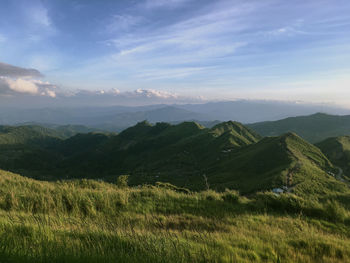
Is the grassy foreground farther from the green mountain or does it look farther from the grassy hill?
the grassy hill

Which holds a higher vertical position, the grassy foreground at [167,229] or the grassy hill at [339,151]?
the grassy foreground at [167,229]

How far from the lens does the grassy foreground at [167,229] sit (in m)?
3.29

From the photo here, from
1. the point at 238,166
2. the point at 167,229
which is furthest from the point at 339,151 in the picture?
the point at 167,229

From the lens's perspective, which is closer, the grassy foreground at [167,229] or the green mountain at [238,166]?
the grassy foreground at [167,229]

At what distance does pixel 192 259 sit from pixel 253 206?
5325mm

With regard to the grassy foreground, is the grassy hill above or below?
below

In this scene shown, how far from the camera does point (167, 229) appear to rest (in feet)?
16.9

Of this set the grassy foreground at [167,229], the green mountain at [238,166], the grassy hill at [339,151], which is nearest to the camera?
the grassy foreground at [167,229]

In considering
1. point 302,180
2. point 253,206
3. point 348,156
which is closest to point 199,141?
point 348,156

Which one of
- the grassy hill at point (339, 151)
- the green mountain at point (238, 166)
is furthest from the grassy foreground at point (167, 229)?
the grassy hill at point (339, 151)

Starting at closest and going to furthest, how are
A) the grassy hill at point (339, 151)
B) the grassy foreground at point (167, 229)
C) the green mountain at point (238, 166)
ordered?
the grassy foreground at point (167, 229) → the green mountain at point (238, 166) → the grassy hill at point (339, 151)

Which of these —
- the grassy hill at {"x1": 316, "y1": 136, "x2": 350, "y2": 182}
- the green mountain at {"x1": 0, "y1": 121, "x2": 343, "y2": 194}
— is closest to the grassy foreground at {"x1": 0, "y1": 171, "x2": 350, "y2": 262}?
the green mountain at {"x1": 0, "y1": 121, "x2": 343, "y2": 194}

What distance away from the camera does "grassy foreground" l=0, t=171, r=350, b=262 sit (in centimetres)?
329

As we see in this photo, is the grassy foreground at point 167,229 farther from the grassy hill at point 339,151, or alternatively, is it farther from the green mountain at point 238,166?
the grassy hill at point 339,151
